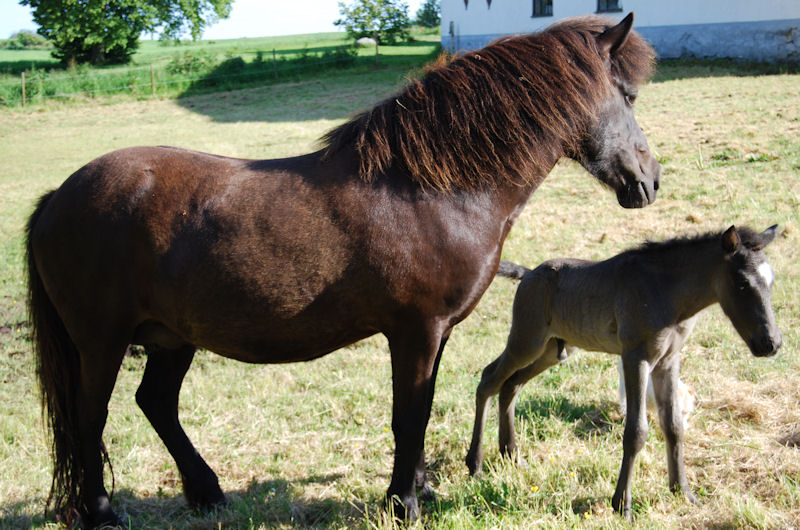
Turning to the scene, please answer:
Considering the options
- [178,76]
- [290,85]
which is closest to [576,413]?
[290,85]

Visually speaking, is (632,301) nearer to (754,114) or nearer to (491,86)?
(491,86)

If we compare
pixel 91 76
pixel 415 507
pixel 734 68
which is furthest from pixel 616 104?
pixel 91 76

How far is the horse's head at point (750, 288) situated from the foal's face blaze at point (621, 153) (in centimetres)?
45

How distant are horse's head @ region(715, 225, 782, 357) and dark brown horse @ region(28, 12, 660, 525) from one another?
0.47 m

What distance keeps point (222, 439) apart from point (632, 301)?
2697mm

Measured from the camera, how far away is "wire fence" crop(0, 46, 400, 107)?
26.0 m

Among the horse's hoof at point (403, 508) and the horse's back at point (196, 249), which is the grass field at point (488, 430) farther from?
the horse's back at point (196, 249)

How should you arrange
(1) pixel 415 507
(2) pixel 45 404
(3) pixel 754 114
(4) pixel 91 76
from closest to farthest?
(1) pixel 415 507 < (2) pixel 45 404 < (3) pixel 754 114 < (4) pixel 91 76

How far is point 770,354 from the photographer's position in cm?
317

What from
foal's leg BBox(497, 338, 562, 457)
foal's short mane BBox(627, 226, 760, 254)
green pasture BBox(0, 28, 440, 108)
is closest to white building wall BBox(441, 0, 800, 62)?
green pasture BBox(0, 28, 440, 108)

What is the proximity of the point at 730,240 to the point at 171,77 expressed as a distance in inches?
1174

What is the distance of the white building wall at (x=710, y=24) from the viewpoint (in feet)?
65.8

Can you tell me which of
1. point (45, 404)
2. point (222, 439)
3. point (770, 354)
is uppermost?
point (770, 354)

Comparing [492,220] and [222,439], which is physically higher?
[492,220]
